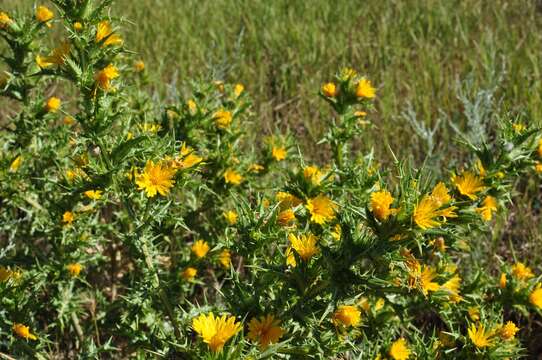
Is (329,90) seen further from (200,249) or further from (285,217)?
(200,249)

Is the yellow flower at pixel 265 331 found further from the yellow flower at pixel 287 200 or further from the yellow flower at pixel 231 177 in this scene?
the yellow flower at pixel 231 177

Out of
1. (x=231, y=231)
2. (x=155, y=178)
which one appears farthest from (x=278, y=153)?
(x=155, y=178)

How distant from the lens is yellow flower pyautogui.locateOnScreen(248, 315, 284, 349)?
59.7 inches

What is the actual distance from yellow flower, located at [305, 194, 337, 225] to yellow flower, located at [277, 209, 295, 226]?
0.33 ft

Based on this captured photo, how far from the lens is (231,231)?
2318 mm

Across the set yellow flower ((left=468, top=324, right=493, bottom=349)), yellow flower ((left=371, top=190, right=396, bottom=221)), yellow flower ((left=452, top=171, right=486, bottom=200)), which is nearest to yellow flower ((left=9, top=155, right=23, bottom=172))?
yellow flower ((left=371, top=190, right=396, bottom=221))

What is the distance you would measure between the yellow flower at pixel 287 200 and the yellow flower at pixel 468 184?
580mm

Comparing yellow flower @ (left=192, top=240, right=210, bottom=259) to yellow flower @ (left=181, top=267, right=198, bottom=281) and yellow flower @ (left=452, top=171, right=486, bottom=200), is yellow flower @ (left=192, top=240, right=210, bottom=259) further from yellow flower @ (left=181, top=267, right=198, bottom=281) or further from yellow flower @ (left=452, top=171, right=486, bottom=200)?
yellow flower @ (left=452, top=171, right=486, bottom=200)

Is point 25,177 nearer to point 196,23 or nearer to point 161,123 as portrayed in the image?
point 161,123

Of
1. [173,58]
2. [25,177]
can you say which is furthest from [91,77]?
[173,58]

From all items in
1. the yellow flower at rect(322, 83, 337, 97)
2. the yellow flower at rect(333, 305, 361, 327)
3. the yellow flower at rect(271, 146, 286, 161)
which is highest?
the yellow flower at rect(322, 83, 337, 97)

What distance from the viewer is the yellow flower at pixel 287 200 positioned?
72.6 inches

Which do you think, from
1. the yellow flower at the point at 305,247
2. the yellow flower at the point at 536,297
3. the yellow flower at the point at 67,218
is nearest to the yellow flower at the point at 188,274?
the yellow flower at the point at 67,218

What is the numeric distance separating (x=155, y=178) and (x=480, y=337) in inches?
51.6
